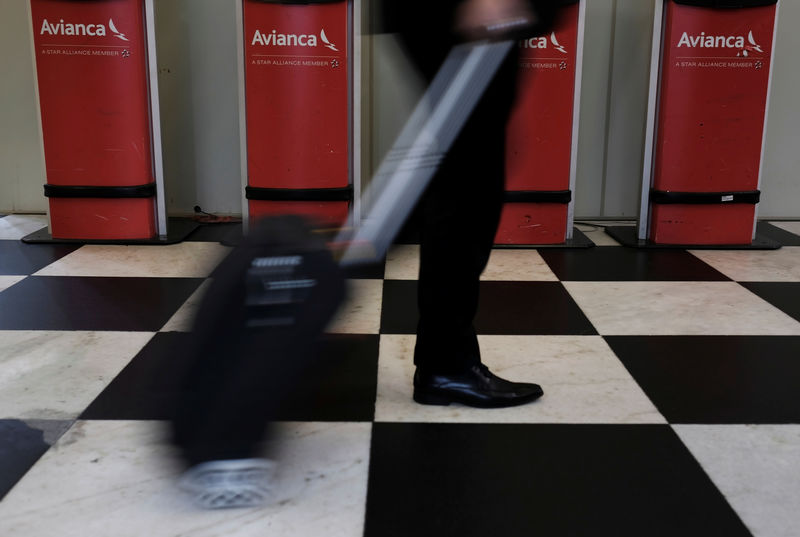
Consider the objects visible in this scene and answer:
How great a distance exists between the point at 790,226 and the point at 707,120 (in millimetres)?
749

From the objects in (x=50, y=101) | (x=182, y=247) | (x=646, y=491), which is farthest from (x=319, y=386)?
(x=50, y=101)

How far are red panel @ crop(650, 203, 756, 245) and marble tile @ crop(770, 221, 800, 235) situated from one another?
38 cm

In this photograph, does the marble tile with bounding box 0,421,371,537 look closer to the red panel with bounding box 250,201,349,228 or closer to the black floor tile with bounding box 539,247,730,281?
the black floor tile with bounding box 539,247,730,281

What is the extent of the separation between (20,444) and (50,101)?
5.46ft

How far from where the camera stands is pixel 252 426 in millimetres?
1006

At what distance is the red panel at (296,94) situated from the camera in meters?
2.56

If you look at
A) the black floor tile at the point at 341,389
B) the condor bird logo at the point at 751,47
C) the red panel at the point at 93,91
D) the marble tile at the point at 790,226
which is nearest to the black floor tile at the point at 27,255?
the red panel at the point at 93,91

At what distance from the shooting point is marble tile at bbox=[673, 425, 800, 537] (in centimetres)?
106

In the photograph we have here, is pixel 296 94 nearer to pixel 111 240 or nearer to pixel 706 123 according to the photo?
pixel 111 240

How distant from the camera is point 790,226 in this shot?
10.2ft

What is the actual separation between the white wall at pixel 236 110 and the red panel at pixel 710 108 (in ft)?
1.07

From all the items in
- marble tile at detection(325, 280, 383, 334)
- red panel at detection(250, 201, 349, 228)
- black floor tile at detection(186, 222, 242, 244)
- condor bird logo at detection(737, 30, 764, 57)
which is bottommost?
marble tile at detection(325, 280, 383, 334)

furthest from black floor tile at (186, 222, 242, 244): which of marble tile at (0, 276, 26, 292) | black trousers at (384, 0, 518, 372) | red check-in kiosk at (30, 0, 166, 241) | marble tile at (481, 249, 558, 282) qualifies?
black trousers at (384, 0, 518, 372)

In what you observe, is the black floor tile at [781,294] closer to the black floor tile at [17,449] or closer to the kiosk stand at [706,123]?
the kiosk stand at [706,123]
